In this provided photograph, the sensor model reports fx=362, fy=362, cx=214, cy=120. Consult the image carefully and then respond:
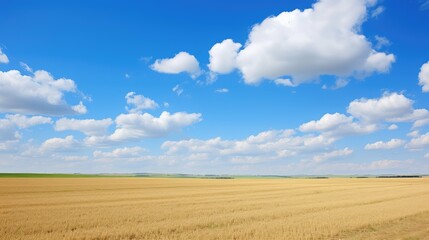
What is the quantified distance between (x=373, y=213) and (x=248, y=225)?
11.9m

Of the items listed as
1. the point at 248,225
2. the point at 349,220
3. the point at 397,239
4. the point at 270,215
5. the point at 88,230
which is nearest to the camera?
the point at 397,239

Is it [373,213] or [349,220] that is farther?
[373,213]

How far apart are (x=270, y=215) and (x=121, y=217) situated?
35.0 ft

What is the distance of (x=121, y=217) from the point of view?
24.9 m

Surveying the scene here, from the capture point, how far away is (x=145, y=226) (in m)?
21.5

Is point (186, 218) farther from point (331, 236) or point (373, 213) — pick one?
point (373, 213)

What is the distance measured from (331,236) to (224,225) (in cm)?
641

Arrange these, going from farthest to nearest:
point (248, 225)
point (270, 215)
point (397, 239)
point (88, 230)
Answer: point (270, 215) < point (248, 225) < point (88, 230) < point (397, 239)

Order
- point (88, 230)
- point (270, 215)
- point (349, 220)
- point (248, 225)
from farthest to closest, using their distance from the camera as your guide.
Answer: point (270, 215)
point (349, 220)
point (248, 225)
point (88, 230)

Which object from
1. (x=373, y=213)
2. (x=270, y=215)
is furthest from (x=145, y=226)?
(x=373, y=213)

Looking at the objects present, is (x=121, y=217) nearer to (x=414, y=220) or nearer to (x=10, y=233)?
(x=10, y=233)

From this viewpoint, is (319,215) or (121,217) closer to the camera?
(121,217)

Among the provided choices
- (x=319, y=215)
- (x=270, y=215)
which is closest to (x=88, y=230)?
(x=270, y=215)

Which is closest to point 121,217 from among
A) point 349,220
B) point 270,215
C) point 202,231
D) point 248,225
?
point 202,231
